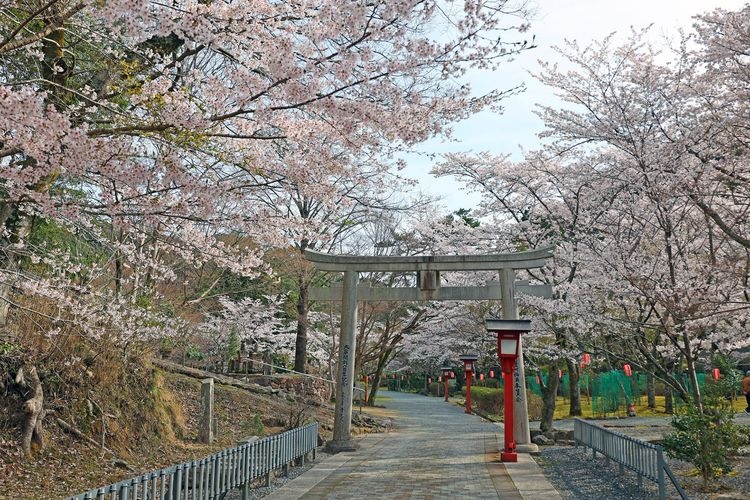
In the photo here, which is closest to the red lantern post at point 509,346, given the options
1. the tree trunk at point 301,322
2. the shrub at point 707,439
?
the shrub at point 707,439

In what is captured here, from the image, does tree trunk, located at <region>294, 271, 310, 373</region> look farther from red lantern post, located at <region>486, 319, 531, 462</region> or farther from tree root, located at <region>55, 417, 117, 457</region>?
tree root, located at <region>55, 417, 117, 457</region>

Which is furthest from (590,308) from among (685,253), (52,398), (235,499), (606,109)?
(52,398)

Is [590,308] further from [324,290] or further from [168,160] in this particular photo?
[168,160]

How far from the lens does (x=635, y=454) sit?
8508 millimetres

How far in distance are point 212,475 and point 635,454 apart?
5.66m

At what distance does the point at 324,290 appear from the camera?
15.1 meters

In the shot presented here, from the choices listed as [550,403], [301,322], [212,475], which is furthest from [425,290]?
[301,322]

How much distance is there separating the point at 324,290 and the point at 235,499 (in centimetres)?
744

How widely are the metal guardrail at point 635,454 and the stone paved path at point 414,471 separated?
1.22 meters

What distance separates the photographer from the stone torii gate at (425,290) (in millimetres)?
13531

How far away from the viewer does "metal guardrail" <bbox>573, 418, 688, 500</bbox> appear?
287 inches

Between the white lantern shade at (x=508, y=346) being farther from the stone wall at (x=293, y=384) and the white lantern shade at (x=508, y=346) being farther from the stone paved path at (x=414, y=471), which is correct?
the stone wall at (x=293, y=384)

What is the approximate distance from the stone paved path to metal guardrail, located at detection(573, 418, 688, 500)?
1.22 meters

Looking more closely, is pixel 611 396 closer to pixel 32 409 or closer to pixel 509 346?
pixel 509 346
